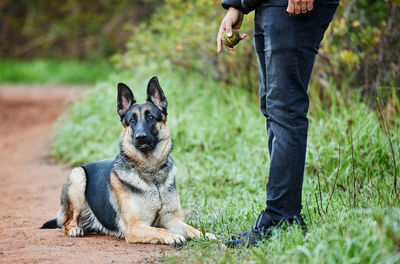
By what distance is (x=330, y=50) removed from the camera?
7.27m

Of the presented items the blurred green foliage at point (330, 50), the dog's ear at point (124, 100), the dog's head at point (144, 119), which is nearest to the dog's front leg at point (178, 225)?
the dog's head at point (144, 119)

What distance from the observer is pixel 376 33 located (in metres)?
7.01

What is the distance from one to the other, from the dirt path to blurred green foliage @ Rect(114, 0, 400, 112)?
2.82m

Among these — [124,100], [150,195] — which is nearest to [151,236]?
[150,195]

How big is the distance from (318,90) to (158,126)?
3712 mm

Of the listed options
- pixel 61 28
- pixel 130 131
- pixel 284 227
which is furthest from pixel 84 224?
pixel 61 28

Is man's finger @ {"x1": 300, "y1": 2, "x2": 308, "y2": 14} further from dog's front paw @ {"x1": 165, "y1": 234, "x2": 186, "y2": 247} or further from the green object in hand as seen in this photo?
dog's front paw @ {"x1": 165, "y1": 234, "x2": 186, "y2": 247}

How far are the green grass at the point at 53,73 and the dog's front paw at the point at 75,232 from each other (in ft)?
48.8

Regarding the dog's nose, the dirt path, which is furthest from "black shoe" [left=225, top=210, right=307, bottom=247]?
the dog's nose

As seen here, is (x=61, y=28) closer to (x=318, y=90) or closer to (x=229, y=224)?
(x=318, y=90)

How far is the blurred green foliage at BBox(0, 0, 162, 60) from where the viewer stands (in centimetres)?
2488

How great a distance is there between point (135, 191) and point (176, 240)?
23.7 inches

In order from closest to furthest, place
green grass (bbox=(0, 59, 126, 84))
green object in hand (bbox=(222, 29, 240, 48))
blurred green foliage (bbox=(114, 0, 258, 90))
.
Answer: green object in hand (bbox=(222, 29, 240, 48))
blurred green foliage (bbox=(114, 0, 258, 90))
green grass (bbox=(0, 59, 126, 84))

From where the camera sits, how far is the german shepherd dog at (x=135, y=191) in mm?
4246
